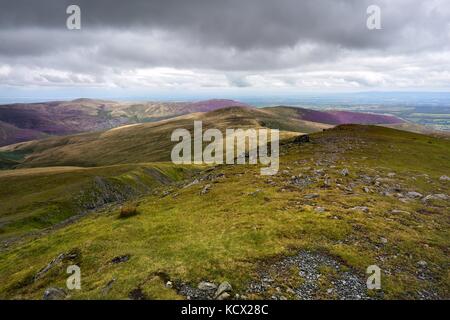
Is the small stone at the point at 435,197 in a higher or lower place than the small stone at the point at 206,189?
higher

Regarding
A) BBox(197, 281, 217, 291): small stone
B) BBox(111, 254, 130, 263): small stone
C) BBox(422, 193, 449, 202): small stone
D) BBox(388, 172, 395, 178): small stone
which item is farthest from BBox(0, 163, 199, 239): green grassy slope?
BBox(422, 193, 449, 202): small stone

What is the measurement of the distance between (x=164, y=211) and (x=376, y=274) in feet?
Result: 78.9

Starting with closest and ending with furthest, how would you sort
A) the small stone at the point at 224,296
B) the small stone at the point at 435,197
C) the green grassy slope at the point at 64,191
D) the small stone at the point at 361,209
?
1. the small stone at the point at 224,296
2. the small stone at the point at 361,209
3. the small stone at the point at 435,197
4. the green grassy slope at the point at 64,191

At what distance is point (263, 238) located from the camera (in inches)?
1026

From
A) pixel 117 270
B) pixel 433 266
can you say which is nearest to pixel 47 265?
pixel 117 270

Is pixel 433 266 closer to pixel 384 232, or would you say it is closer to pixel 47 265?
pixel 384 232

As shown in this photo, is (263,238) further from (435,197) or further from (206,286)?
(435,197)

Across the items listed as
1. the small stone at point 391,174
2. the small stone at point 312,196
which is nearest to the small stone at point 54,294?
the small stone at point 312,196

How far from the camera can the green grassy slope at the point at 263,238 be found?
21125 mm

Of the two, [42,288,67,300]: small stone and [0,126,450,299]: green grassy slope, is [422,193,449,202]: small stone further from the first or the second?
[42,288,67,300]: small stone

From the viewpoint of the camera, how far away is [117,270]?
76.5 feet

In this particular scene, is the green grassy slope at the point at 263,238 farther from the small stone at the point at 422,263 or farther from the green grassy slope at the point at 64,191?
the green grassy slope at the point at 64,191

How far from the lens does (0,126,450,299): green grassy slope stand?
69.3 ft

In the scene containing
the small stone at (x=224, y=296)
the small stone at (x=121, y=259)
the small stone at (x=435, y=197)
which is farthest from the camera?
the small stone at (x=435, y=197)
